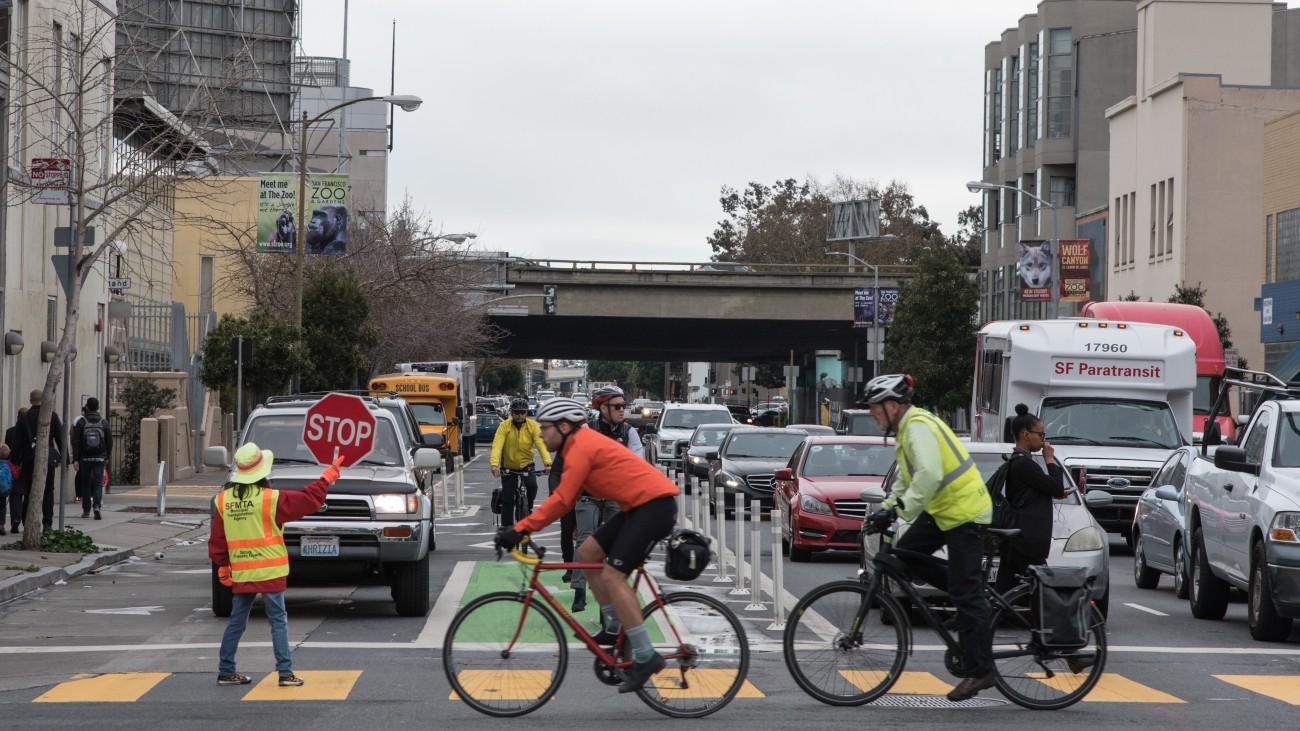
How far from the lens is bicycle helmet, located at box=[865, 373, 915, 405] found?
958cm

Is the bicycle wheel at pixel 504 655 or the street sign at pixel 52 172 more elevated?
the street sign at pixel 52 172

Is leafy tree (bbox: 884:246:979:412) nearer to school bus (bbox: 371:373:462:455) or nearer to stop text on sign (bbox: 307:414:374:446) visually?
school bus (bbox: 371:373:462:455)

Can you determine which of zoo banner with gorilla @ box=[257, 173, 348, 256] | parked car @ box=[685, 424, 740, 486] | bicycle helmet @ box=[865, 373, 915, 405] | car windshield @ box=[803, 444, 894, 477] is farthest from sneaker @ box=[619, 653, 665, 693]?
zoo banner with gorilla @ box=[257, 173, 348, 256]

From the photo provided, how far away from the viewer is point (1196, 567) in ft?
50.4

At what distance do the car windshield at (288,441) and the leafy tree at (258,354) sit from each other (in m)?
18.9

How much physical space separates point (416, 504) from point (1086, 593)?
244 inches

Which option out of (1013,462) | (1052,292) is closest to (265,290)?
(1052,292)

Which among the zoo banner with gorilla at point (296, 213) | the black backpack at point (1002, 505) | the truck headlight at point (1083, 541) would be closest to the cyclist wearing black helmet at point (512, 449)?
the truck headlight at point (1083, 541)

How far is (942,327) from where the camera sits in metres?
57.7

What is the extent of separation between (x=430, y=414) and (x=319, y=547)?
32.7 metres

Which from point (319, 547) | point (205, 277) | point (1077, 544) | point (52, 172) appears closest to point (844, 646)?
point (1077, 544)

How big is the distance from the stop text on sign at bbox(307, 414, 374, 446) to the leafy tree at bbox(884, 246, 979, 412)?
144ft

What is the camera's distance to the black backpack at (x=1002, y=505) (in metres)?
11.9

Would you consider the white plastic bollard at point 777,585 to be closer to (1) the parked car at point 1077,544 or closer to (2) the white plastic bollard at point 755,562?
(2) the white plastic bollard at point 755,562
